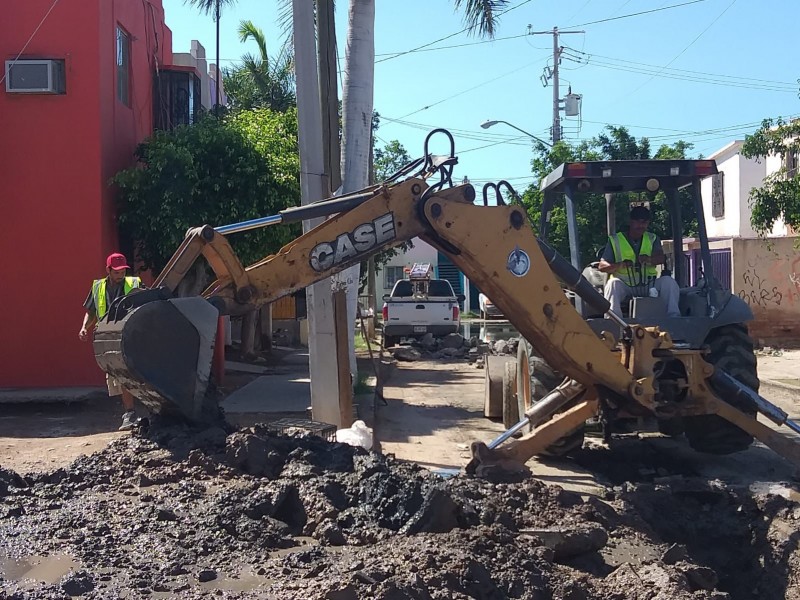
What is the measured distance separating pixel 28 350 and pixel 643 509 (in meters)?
9.12

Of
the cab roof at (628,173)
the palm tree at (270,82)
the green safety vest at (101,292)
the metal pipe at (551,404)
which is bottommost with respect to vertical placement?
the metal pipe at (551,404)

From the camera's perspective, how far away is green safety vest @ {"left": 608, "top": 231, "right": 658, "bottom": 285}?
8078 mm

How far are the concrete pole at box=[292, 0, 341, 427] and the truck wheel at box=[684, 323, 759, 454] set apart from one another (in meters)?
3.40

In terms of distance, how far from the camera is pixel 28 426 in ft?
34.3

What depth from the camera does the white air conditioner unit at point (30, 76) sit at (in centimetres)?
1199

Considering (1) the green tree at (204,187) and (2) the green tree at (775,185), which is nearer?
(1) the green tree at (204,187)

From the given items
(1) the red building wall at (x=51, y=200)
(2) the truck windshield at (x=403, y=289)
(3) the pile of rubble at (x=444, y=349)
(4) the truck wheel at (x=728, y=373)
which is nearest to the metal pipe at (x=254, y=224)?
(4) the truck wheel at (x=728, y=373)

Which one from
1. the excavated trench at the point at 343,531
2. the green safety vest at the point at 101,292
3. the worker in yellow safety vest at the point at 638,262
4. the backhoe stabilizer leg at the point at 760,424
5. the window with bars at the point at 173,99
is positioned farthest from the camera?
the window with bars at the point at 173,99

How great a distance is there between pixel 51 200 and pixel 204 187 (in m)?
2.07

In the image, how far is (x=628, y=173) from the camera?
8.24 meters

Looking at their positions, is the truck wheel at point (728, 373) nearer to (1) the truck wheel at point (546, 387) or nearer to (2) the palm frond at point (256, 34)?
(1) the truck wheel at point (546, 387)

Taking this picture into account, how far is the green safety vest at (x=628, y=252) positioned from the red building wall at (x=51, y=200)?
7345 millimetres

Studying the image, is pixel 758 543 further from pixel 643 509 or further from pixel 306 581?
pixel 306 581

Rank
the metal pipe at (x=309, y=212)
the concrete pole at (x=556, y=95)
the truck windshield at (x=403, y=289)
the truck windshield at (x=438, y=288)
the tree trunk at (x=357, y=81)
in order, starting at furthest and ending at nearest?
the concrete pole at (x=556, y=95) → the truck windshield at (x=438, y=288) → the truck windshield at (x=403, y=289) → the tree trunk at (x=357, y=81) → the metal pipe at (x=309, y=212)
